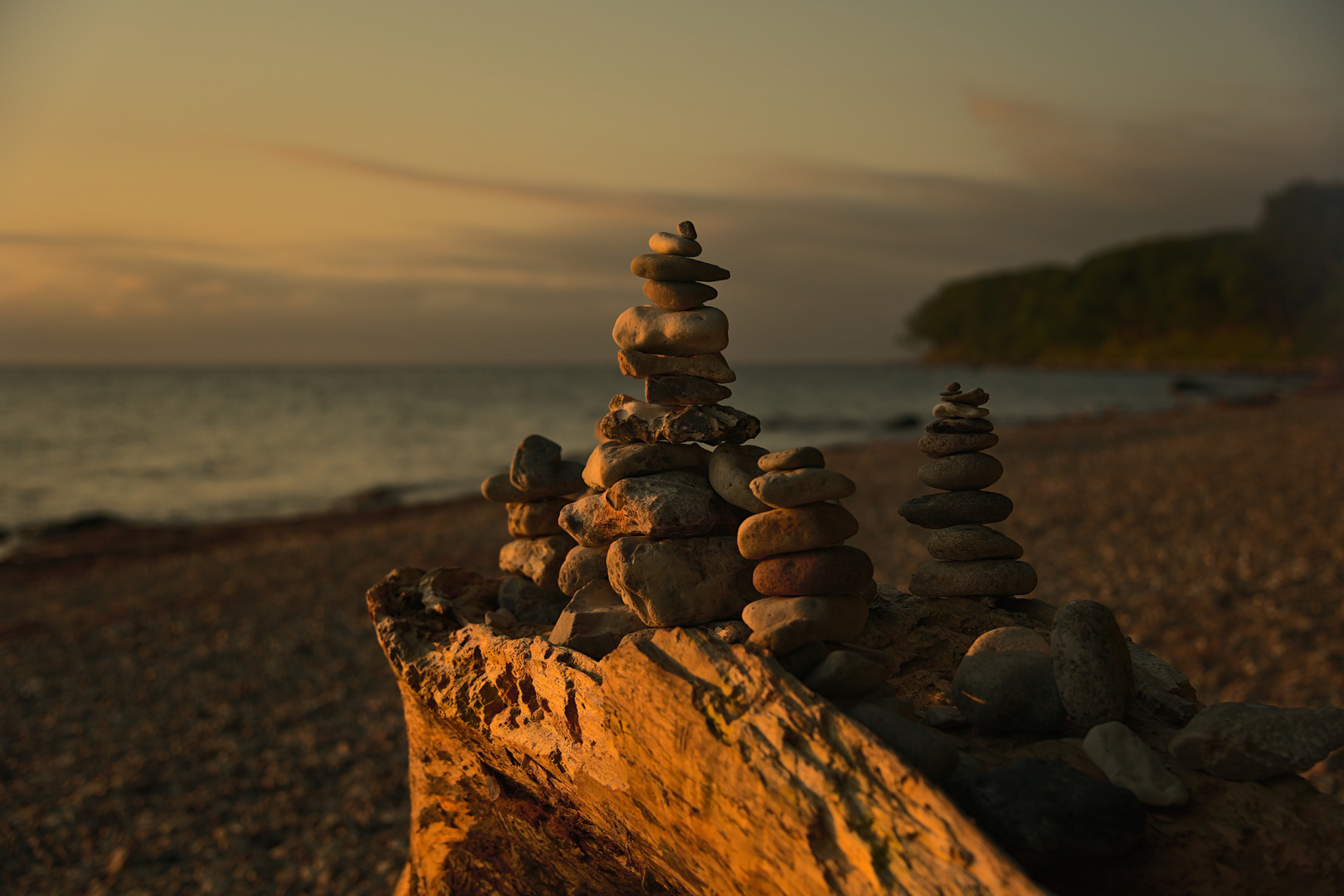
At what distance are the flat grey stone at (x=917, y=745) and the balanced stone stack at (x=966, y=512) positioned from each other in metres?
1.61

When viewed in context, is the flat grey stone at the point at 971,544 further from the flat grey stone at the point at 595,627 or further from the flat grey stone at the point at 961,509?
the flat grey stone at the point at 595,627

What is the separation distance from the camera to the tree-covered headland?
72.6 meters

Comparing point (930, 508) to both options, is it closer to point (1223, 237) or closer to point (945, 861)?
point (945, 861)

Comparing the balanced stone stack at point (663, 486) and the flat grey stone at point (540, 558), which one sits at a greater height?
the balanced stone stack at point (663, 486)

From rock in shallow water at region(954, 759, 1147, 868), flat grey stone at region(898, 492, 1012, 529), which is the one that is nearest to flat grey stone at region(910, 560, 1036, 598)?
flat grey stone at region(898, 492, 1012, 529)

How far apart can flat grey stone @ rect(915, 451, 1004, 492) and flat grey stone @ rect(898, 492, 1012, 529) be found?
0.05 m

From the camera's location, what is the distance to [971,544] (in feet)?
12.2

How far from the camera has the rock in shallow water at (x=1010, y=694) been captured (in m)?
2.65

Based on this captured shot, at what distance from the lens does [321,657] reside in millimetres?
11133

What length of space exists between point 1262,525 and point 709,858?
13358 millimetres

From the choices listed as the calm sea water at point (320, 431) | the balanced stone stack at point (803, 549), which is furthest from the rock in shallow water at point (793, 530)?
the calm sea water at point (320, 431)

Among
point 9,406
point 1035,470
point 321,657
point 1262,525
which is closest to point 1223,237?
point 1035,470

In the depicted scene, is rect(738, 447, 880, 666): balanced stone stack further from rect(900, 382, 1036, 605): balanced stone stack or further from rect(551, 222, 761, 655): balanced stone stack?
rect(900, 382, 1036, 605): balanced stone stack

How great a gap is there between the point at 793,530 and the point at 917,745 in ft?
3.05
